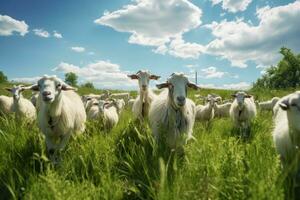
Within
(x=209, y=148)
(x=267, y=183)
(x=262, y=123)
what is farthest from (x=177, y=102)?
(x=262, y=123)

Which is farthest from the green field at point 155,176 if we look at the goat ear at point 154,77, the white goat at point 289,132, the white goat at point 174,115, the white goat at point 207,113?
the white goat at point 207,113

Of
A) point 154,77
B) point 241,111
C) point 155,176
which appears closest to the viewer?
point 155,176

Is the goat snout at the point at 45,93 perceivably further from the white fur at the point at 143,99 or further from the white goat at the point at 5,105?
the white goat at the point at 5,105

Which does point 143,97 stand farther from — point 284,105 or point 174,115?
point 284,105

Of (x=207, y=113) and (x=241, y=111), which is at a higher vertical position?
(x=241, y=111)

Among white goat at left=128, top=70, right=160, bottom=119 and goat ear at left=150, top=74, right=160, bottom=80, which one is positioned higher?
goat ear at left=150, top=74, right=160, bottom=80

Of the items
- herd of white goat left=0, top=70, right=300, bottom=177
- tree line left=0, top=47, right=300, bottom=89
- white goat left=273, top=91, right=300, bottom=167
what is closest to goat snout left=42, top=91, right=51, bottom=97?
herd of white goat left=0, top=70, right=300, bottom=177

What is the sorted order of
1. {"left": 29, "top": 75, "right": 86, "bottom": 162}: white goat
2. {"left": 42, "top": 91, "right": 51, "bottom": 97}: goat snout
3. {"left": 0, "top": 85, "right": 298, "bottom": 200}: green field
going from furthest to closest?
{"left": 29, "top": 75, "right": 86, "bottom": 162}: white goat < {"left": 42, "top": 91, "right": 51, "bottom": 97}: goat snout < {"left": 0, "top": 85, "right": 298, "bottom": 200}: green field

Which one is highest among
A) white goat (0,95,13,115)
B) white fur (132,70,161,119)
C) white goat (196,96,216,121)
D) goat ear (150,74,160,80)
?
goat ear (150,74,160,80)

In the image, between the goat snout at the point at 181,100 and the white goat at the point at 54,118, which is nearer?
the goat snout at the point at 181,100

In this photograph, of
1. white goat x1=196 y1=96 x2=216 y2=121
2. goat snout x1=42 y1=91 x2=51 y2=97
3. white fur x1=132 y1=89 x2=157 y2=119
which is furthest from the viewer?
white goat x1=196 y1=96 x2=216 y2=121

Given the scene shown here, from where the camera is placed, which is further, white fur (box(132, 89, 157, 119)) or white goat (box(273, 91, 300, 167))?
white fur (box(132, 89, 157, 119))

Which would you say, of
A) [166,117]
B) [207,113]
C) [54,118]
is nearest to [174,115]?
[166,117]

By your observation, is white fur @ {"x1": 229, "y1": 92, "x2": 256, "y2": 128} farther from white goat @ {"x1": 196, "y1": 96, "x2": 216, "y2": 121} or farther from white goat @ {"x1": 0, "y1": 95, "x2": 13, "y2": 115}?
white goat @ {"x1": 0, "y1": 95, "x2": 13, "y2": 115}
